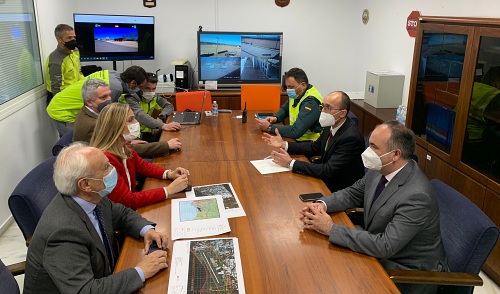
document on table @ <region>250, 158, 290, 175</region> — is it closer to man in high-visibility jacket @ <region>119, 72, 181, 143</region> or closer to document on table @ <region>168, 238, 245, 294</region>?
document on table @ <region>168, 238, 245, 294</region>

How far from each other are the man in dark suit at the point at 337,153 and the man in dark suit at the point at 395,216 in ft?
1.77

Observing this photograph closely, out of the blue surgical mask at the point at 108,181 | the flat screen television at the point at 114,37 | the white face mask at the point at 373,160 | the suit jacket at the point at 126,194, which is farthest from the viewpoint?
the flat screen television at the point at 114,37

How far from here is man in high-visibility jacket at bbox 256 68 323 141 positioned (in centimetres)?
339

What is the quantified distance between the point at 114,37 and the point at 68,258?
4140 millimetres

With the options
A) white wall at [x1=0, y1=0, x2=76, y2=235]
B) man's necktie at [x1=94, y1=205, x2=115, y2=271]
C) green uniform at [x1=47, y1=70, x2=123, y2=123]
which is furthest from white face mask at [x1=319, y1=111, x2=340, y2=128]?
white wall at [x1=0, y1=0, x2=76, y2=235]

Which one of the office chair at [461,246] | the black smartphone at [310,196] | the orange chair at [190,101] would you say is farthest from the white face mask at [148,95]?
the office chair at [461,246]

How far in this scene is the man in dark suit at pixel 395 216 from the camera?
171 centimetres

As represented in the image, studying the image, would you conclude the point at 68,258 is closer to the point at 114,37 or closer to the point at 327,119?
the point at 327,119

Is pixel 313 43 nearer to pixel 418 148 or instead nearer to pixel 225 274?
pixel 418 148

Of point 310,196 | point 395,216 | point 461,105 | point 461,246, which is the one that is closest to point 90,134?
point 310,196

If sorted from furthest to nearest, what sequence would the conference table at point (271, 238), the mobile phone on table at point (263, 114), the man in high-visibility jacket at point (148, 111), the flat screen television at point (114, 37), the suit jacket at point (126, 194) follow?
the flat screen television at point (114, 37)
the mobile phone on table at point (263, 114)
the man in high-visibility jacket at point (148, 111)
the suit jacket at point (126, 194)
the conference table at point (271, 238)

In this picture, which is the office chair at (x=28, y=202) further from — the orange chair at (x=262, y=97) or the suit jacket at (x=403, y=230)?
the orange chair at (x=262, y=97)

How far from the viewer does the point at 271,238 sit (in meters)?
1.78

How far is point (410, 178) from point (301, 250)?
60 centimetres
